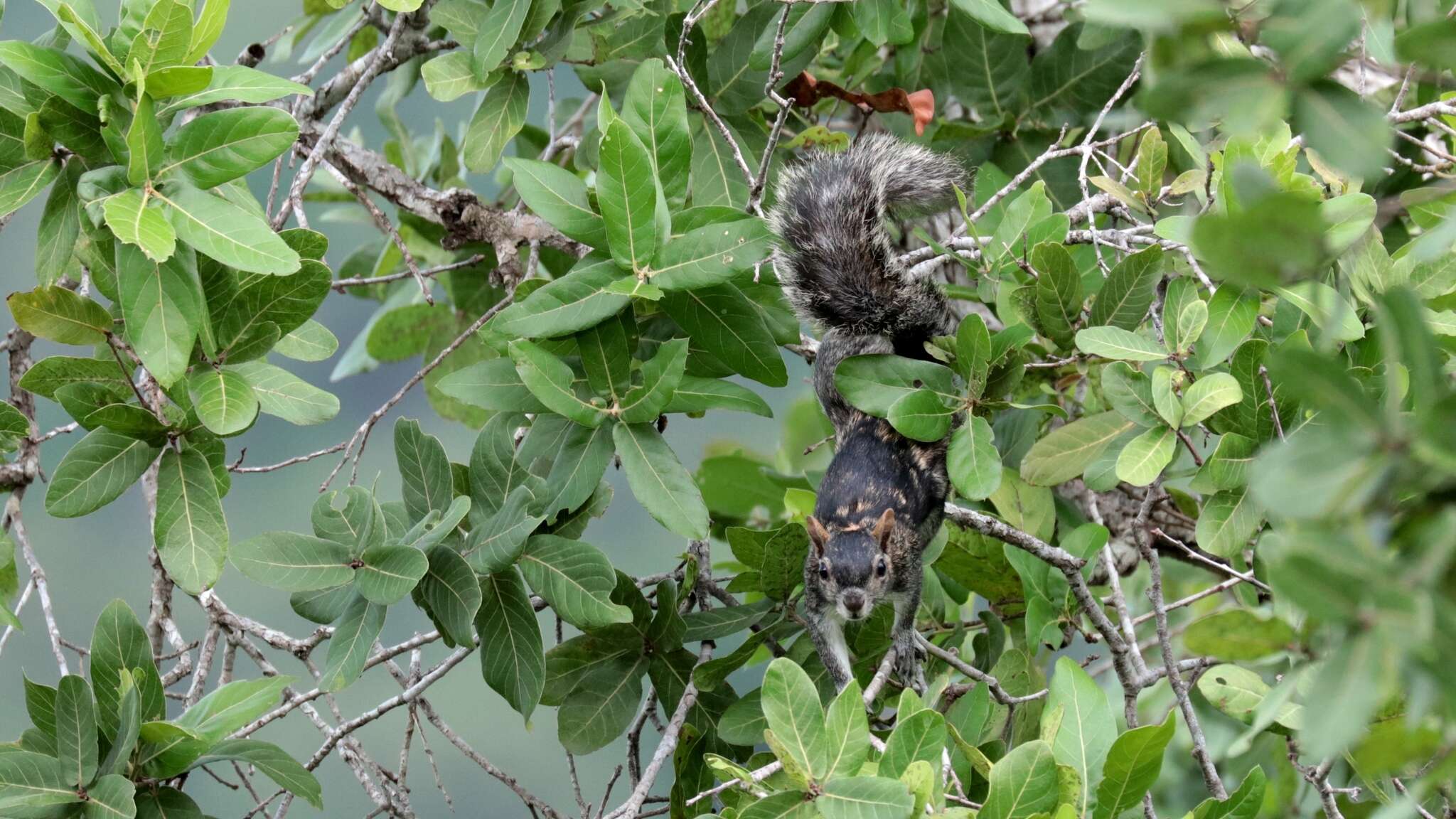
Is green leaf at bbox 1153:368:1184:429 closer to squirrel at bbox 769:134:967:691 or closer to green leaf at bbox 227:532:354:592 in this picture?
squirrel at bbox 769:134:967:691

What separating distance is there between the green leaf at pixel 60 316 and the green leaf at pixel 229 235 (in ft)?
0.84

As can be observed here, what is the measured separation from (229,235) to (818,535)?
1.19 metres

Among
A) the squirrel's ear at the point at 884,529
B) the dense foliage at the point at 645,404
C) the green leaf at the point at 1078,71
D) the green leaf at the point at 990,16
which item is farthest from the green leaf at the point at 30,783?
the green leaf at the point at 1078,71

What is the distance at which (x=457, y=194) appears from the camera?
2.17m

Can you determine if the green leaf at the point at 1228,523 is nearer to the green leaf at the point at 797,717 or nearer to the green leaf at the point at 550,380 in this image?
the green leaf at the point at 797,717

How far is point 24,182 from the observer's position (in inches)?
57.1

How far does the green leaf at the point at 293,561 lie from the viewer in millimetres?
1470

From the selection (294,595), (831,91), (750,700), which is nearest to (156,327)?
(294,595)

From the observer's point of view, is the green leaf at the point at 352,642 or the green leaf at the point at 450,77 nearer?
the green leaf at the point at 352,642

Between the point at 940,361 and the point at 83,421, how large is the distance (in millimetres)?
1264

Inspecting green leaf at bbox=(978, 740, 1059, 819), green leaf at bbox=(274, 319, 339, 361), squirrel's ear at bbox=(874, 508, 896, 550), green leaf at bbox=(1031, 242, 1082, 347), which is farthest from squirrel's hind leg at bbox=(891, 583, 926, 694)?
green leaf at bbox=(274, 319, 339, 361)

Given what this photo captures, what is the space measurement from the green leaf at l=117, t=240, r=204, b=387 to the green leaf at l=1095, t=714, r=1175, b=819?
3.59 feet

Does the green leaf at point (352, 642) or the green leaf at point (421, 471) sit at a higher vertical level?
the green leaf at point (421, 471)

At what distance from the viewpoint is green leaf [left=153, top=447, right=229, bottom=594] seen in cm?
147
